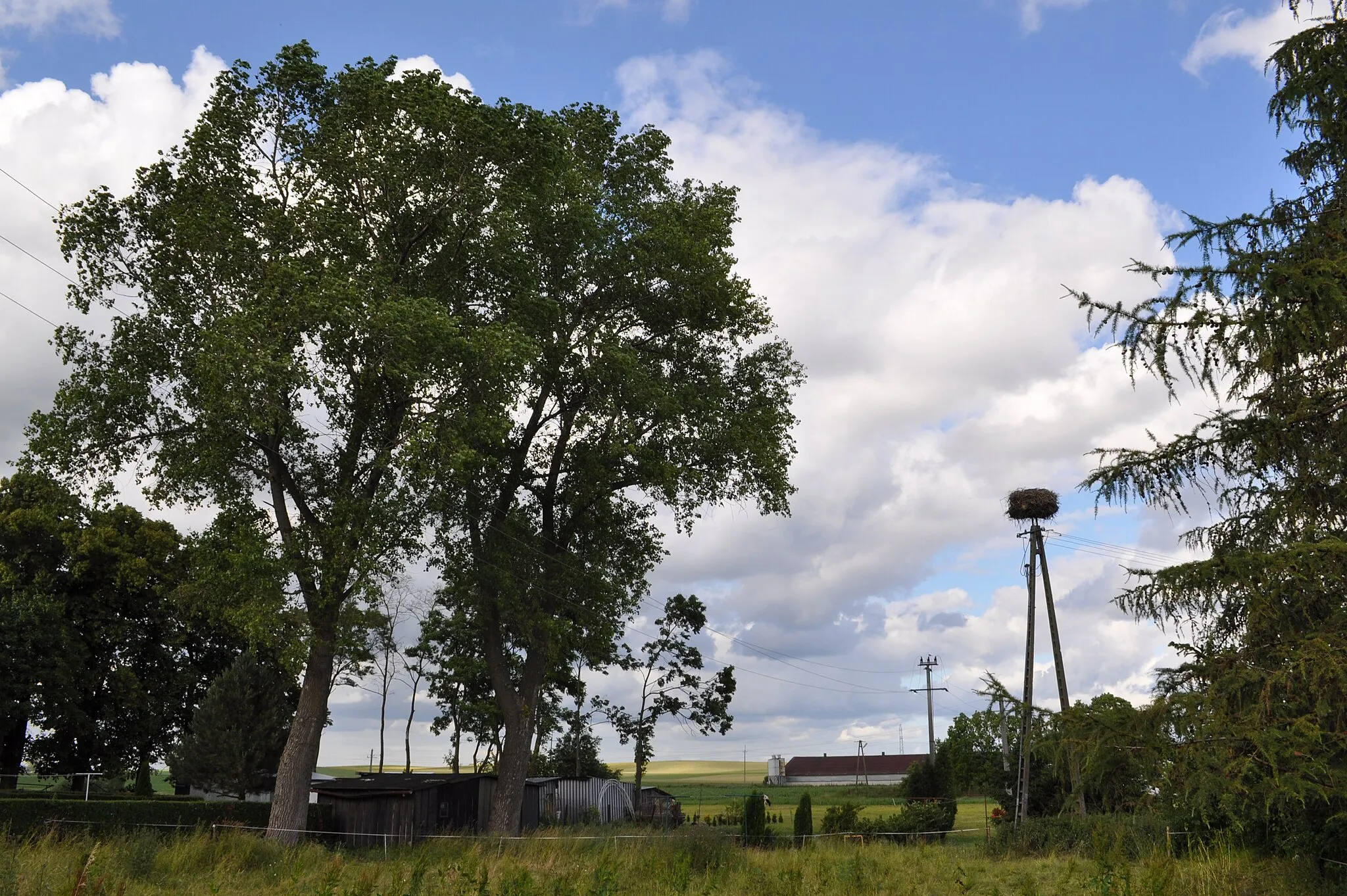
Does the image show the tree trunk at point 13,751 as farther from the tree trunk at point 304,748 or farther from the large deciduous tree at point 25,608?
the tree trunk at point 304,748

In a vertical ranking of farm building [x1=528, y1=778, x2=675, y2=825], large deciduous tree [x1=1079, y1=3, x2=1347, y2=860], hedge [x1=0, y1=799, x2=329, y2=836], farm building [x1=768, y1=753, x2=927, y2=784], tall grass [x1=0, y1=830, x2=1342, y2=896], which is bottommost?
farm building [x1=768, y1=753, x2=927, y2=784]

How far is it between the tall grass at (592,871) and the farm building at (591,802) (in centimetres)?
1782

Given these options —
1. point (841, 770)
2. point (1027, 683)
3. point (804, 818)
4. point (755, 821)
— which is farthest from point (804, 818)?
point (841, 770)

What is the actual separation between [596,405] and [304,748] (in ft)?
36.5

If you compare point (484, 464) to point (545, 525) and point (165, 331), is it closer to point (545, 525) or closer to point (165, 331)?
point (545, 525)

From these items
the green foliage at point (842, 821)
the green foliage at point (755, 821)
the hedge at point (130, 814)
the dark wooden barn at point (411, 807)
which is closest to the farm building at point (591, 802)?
the dark wooden barn at point (411, 807)

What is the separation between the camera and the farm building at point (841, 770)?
12656 centimetres

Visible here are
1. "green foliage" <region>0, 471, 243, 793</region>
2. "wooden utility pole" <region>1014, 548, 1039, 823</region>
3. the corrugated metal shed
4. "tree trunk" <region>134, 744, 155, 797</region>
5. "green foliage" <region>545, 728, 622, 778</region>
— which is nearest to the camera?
"wooden utility pole" <region>1014, 548, 1039, 823</region>

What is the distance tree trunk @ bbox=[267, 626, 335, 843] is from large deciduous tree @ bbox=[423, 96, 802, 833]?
462 centimetres

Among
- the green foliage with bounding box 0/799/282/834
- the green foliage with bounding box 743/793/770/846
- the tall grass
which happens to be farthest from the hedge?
the green foliage with bounding box 743/793/770/846

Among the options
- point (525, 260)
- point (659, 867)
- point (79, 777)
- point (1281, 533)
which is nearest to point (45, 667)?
point (79, 777)

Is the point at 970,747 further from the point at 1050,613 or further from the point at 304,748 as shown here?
the point at 304,748

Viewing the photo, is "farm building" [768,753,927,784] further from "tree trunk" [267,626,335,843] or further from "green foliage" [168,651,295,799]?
"tree trunk" [267,626,335,843]

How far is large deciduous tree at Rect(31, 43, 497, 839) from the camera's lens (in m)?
20.3
